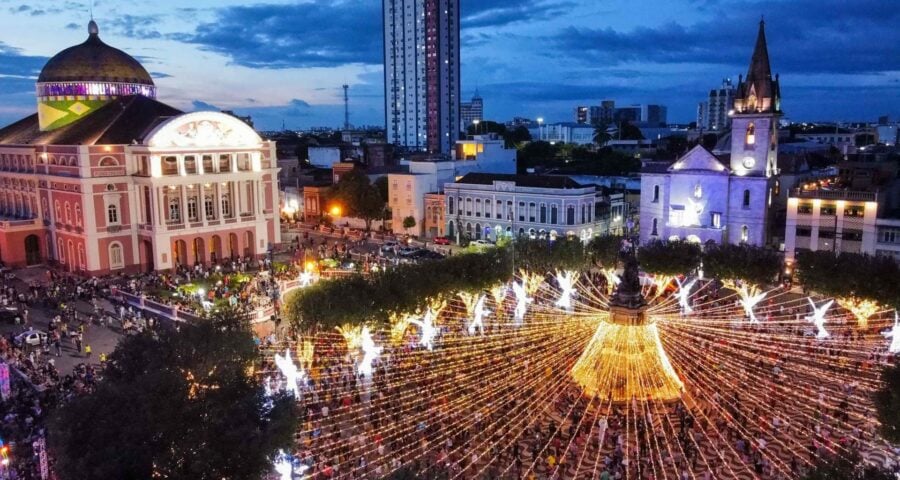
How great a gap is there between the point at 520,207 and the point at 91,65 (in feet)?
124

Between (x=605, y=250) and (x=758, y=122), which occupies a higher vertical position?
(x=758, y=122)

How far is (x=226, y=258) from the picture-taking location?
56.2 meters

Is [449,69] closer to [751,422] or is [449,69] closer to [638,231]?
[638,231]

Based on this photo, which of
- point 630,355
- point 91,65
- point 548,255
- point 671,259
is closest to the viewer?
point 630,355

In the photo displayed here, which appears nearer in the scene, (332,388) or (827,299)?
(332,388)

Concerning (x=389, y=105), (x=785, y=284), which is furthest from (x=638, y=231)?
(x=389, y=105)

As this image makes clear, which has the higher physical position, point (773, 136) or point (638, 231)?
point (773, 136)

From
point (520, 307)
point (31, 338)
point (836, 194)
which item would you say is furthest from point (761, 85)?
point (31, 338)

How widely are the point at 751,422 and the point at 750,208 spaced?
34038mm

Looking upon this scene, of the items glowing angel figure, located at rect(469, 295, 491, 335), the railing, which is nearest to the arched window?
glowing angel figure, located at rect(469, 295, 491, 335)

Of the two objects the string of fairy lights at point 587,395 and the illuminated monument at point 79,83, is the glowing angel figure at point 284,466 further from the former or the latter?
the illuminated monument at point 79,83

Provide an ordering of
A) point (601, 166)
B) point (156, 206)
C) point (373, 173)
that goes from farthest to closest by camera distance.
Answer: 1. point (601, 166)
2. point (373, 173)
3. point (156, 206)

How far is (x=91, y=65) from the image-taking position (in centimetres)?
6094

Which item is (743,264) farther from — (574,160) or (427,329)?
(574,160)
